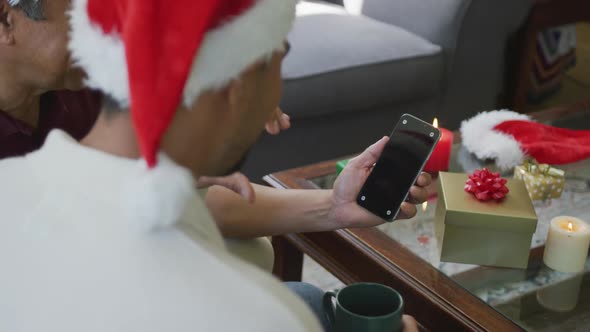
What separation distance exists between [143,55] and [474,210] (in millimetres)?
752

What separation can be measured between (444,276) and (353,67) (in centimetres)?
110

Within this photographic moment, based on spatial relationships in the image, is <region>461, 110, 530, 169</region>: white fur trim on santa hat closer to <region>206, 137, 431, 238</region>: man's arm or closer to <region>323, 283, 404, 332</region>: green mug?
<region>206, 137, 431, 238</region>: man's arm

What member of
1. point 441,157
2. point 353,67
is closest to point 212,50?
point 441,157

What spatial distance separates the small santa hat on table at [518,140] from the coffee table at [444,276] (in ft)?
0.43

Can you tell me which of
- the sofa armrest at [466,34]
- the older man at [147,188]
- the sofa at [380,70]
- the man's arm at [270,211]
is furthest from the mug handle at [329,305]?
the sofa armrest at [466,34]

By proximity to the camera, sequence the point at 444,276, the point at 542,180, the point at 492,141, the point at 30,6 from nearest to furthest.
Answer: the point at 30,6, the point at 444,276, the point at 542,180, the point at 492,141

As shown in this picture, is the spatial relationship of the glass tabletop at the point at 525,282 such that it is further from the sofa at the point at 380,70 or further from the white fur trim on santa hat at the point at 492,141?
the sofa at the point at 380,70

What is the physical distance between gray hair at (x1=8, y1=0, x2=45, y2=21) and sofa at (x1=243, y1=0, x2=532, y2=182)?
1047mm

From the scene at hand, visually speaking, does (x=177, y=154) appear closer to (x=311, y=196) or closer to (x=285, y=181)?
(x=311, y=196)

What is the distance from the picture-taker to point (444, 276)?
47.9 inches

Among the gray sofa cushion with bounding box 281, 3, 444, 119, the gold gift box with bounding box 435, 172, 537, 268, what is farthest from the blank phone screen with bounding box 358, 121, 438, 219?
the gray sofa cushion with bounding box 281, 3, 444, 119

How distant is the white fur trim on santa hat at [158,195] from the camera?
0.63 metres

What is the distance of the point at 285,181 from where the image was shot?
4.89 feet

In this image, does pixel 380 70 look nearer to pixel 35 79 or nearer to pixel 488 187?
pixel 488 187
